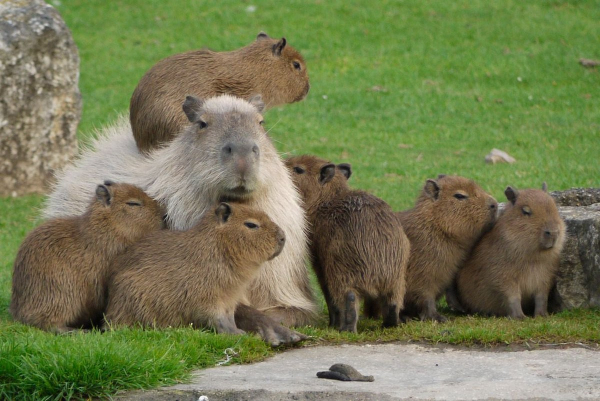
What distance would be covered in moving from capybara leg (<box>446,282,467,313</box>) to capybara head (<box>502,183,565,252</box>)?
0.72 m

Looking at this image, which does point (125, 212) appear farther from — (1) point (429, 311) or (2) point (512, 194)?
(2) point (512, 194)

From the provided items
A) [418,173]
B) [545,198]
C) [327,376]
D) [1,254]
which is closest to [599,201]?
[545,198]

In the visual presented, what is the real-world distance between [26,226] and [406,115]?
6353 mm

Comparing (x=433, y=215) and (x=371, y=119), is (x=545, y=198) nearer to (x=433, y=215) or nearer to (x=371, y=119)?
(x=433, y=215)

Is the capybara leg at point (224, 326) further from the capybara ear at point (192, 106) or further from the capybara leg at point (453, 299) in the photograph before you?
the capybara leg at point (453, 299)

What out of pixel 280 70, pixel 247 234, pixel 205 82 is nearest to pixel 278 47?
Answer: pixel 280 70

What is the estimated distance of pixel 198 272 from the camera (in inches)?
238

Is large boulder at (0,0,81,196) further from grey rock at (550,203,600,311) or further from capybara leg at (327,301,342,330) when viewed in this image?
grey rock at (550,203,600,311)

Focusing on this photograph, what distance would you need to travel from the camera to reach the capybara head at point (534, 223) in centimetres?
667

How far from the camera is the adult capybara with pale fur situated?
6.04 metres

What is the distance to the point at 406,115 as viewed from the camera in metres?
15.3

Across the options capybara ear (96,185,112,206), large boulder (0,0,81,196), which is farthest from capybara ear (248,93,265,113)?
large boulder (0,0,81,196)

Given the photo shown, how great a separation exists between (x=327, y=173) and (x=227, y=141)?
0.98 m

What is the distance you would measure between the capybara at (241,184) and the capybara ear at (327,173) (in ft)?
0.84
